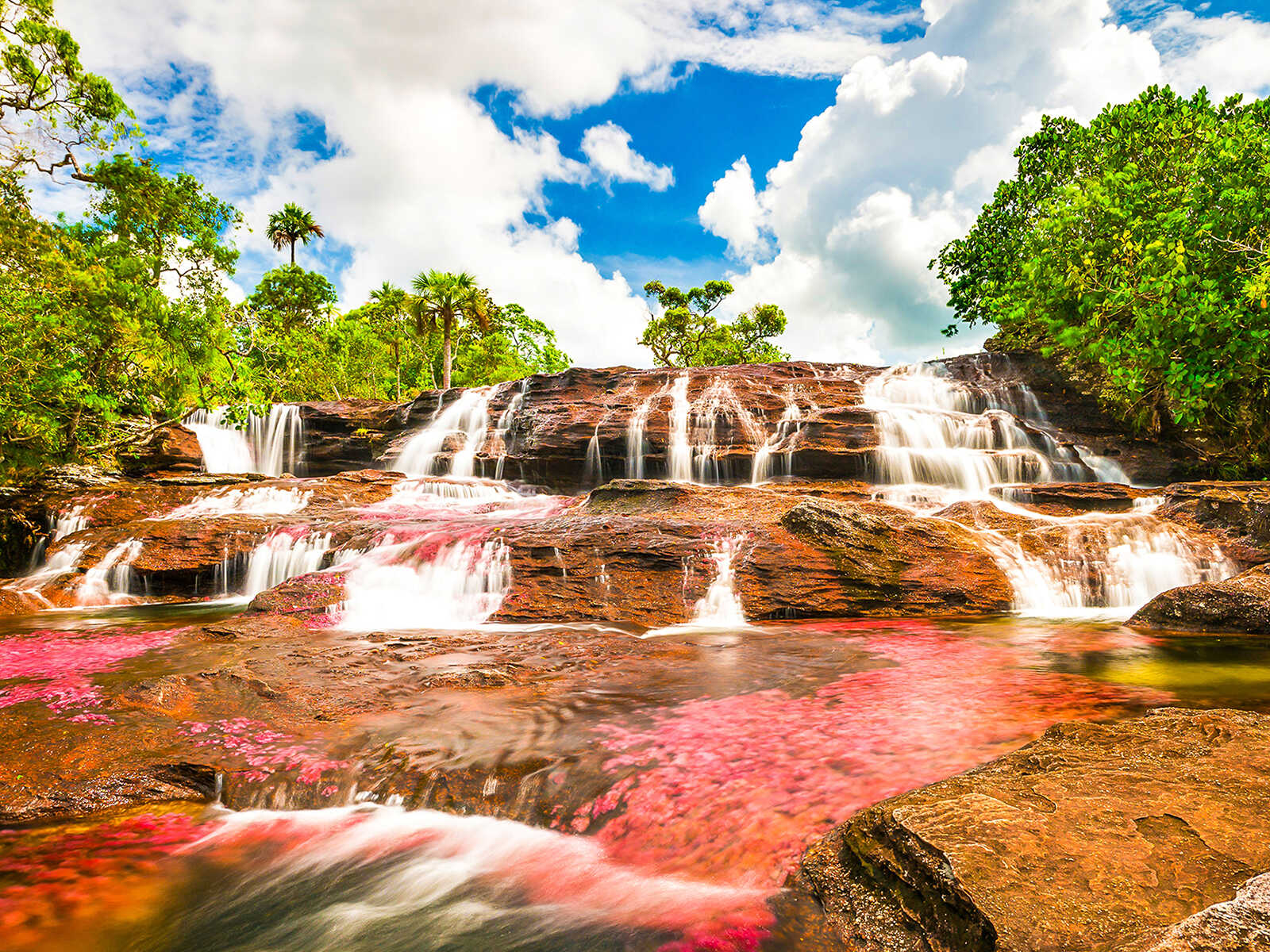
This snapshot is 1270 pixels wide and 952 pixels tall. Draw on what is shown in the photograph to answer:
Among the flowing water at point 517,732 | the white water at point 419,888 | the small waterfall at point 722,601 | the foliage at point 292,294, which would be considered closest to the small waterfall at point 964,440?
the flowing water at point 517,732

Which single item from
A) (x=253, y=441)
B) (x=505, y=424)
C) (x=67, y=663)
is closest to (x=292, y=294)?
(x=253, y=441)

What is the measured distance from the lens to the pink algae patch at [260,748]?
3689mm

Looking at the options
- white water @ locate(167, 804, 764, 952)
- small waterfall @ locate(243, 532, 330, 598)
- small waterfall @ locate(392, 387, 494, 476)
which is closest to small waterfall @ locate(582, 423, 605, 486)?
small waterfall @ locate(392, 387, 494, 476)

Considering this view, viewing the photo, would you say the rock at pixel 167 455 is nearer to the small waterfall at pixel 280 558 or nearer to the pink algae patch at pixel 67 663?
the small waterfall at pixel 280 558

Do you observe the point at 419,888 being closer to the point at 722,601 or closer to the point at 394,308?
the point at 722,601

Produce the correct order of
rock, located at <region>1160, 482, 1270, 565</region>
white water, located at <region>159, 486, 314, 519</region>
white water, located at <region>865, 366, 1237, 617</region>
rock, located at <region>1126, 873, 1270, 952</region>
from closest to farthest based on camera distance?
rock, located at <region>1126, 873, 1270, 952</region> < rock, located at <region>1160, 482, 1270, 565</region> < white water, located at <region>865, 366, 1237, 617</region> < white water, located at <region>159, 486, 314, 519</region>

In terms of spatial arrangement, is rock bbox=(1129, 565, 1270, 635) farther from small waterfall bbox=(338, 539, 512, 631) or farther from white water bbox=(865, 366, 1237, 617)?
small waterfall bbox=(338, 539, 512, 631)

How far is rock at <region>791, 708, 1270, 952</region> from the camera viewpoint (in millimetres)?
1711

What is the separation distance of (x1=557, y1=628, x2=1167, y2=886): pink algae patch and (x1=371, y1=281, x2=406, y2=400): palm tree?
37.0 meters

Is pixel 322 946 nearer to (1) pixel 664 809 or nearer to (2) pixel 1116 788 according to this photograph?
(1) pixel 664 809

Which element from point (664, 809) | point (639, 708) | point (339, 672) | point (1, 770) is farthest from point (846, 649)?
point (1, 770)

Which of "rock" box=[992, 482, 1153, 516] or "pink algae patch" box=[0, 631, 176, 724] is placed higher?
"rock" box=[992, 482, 1153, 516]

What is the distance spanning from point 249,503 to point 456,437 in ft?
27.1

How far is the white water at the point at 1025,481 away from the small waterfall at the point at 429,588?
831 centimetres
